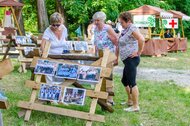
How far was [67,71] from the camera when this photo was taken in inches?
220

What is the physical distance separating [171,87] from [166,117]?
275cm

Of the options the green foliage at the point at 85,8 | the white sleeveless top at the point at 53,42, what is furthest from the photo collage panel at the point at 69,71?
the green foliage at the point at 85,8

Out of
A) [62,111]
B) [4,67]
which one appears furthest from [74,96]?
[4,67]

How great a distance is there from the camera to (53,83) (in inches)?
230

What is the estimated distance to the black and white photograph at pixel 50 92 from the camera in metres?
5.55

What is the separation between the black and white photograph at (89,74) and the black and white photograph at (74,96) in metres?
0.17

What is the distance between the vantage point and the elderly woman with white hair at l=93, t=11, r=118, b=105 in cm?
640

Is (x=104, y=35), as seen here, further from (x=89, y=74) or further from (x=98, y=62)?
(x=89, y=74)

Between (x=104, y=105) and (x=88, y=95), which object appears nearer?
(x=88, y=95)

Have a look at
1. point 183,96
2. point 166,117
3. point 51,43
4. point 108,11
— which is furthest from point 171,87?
point 108,11

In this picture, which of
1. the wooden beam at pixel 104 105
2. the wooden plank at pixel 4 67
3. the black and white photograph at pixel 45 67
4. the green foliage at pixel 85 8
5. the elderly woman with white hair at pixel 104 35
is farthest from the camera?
the green foliage at pixel 85 8

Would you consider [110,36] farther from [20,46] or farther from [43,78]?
[20,46]

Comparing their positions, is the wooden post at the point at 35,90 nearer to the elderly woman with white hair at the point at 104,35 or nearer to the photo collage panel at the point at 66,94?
the photo collage panel at the point at 66,94

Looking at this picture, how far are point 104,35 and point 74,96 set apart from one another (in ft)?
4.71
